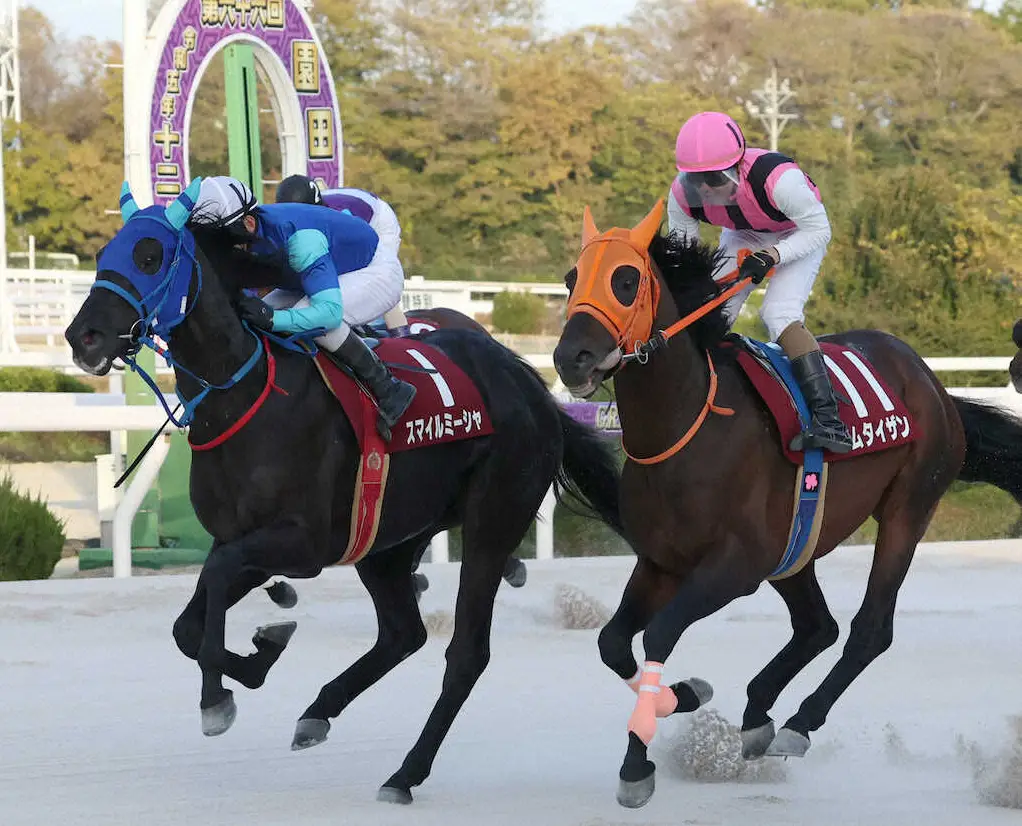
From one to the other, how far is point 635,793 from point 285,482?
1.14 meters

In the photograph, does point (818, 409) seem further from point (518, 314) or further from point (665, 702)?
point (518, 314)

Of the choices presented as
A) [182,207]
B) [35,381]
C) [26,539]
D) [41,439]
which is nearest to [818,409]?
[182,207]

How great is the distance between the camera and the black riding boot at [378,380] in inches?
168

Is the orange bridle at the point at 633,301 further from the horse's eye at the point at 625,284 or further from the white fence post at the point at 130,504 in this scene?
the white fence post at the point at 130,504

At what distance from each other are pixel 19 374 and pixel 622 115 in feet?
80.3

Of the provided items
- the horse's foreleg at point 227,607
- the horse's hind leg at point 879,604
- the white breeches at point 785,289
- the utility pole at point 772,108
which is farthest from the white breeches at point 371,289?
the utility pole at point 772,108

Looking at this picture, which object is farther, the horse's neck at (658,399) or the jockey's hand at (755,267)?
the jockey's hand at (755,267)

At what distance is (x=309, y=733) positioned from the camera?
4301 mm

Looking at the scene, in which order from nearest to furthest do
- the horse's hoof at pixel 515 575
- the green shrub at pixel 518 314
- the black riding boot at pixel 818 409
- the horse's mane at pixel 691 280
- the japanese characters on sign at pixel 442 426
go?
1. the horse's mane at pixel 691 280
2. the black riding boot at pixel 818 409
3. the japanese characters on sign at pixel 442 426
4. the horse's hoof at pixel 515 575
5. the green shrub at pixel 518 314

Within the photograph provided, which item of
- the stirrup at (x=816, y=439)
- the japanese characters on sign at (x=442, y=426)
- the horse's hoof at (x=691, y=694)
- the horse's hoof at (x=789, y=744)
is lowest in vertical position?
the horse's hoof at (x=789, y=744)

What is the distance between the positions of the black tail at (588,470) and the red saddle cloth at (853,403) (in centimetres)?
76

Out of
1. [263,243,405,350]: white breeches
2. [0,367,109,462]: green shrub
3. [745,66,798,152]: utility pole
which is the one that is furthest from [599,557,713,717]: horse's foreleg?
[745,66,798,152]: utility pole

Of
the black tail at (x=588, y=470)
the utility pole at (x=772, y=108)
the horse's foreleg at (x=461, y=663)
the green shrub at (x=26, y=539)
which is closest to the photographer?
the horse's foreleg at (x=461, y=663)

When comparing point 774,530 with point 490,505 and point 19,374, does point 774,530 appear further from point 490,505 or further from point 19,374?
point 19,374
